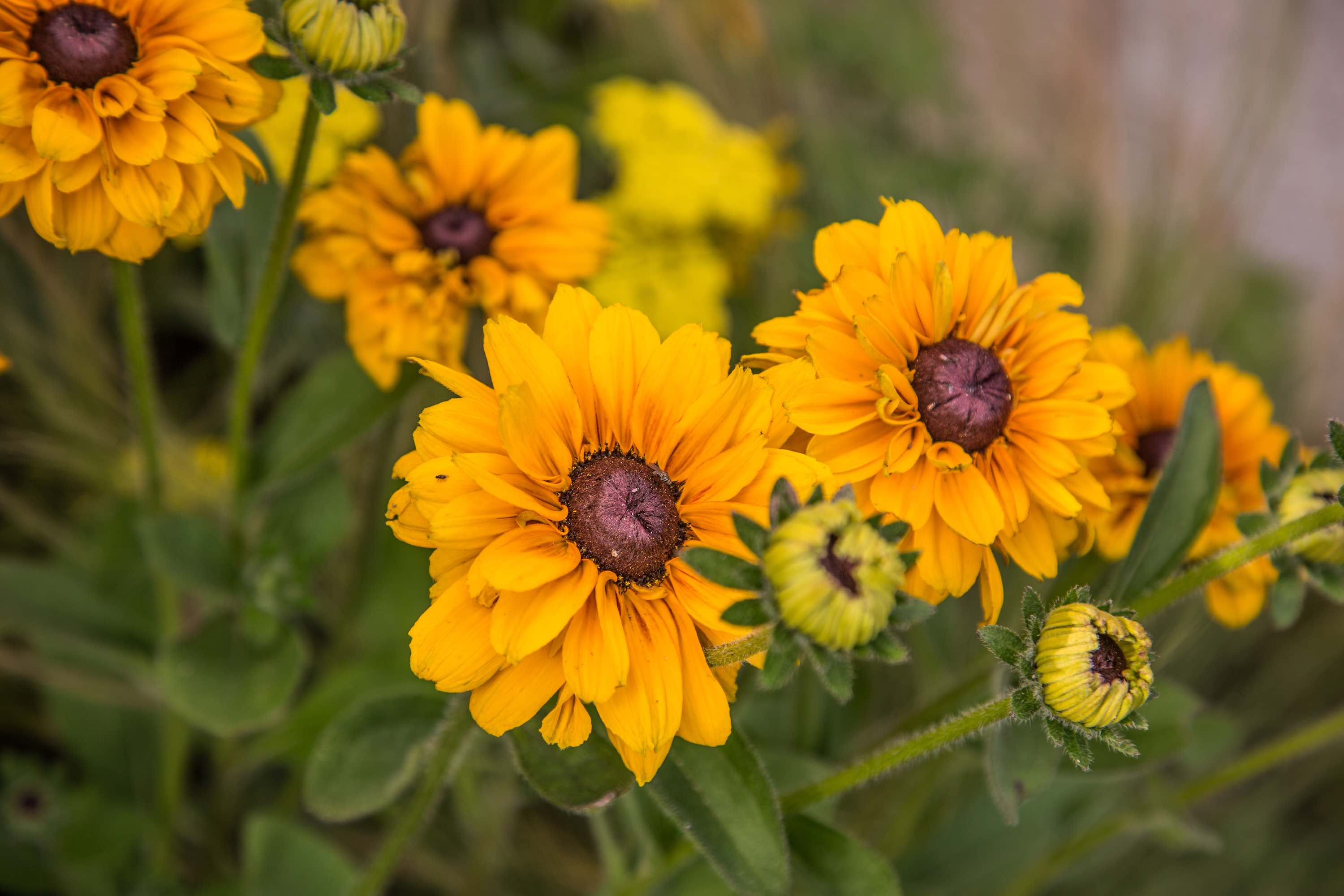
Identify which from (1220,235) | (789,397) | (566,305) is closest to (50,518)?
(566,305)

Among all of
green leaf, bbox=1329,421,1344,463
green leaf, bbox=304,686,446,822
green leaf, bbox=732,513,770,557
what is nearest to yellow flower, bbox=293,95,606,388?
green leaf, bbox=304,686,446,822

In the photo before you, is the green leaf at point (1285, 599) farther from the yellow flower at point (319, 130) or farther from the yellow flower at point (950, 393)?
the yellow flower at point (319, 130)

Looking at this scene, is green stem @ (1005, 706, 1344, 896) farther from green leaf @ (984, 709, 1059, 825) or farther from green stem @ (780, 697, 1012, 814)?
green stem @ (780, 697, 1012, 814)

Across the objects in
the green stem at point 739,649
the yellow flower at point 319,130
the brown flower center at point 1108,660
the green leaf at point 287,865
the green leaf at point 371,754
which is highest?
the brown flower center at point 1108,660

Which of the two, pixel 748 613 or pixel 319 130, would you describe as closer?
pixel 748 613

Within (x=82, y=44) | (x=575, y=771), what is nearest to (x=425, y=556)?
(x=575, y=771)

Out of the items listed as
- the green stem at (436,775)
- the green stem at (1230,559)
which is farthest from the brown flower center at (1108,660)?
the green stem at (436,775)

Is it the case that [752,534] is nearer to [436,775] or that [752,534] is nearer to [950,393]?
[950,393]
